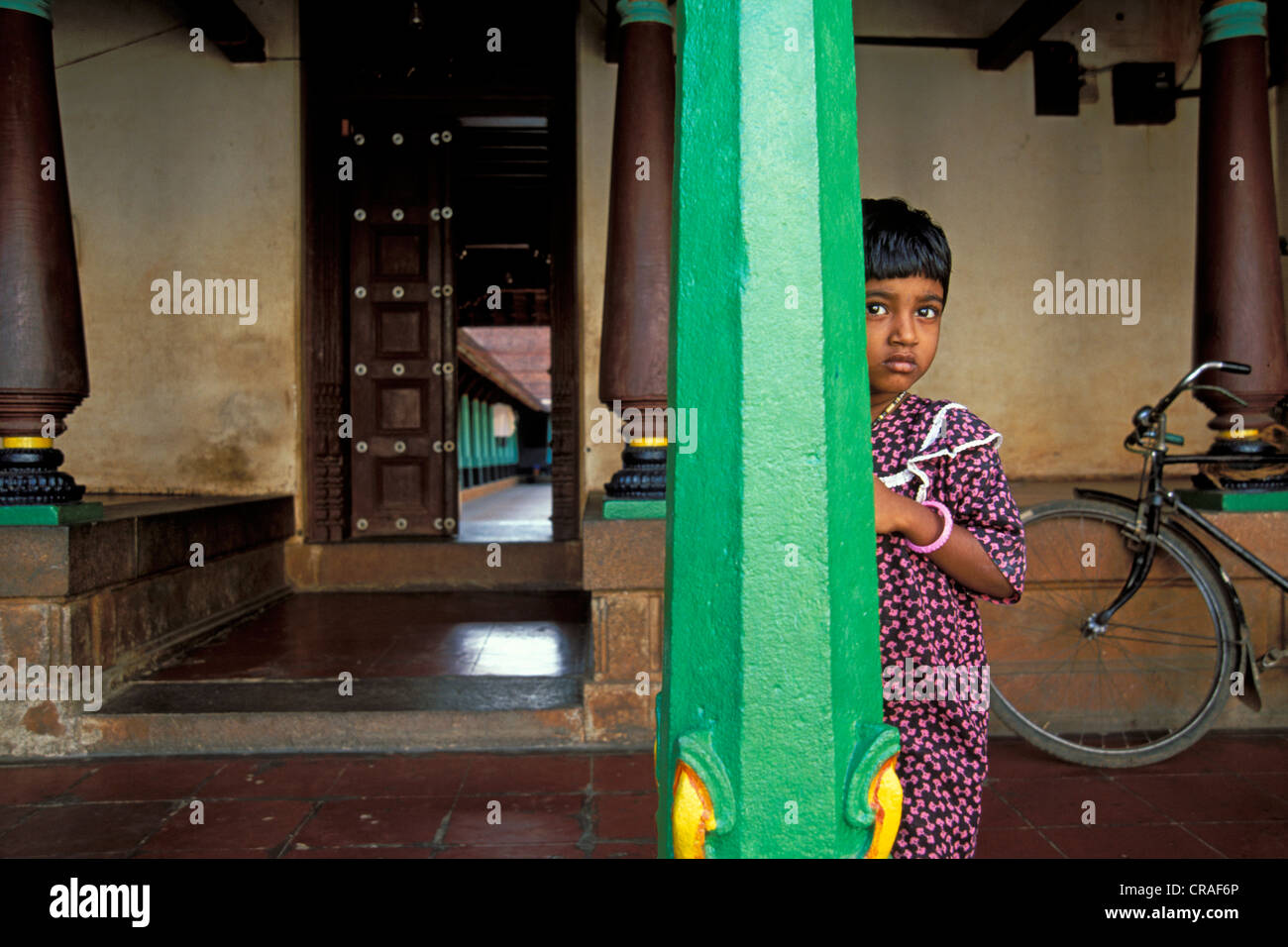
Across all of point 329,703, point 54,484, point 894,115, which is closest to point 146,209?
point 54,484

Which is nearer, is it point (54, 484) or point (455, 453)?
point (54, 484)

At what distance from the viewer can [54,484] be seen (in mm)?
3391

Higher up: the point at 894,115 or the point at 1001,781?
the point at 894,115

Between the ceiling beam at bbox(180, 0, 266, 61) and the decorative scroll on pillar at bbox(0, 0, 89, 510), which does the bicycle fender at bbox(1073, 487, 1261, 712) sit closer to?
the decorative scroll on pillar at bbox(0, 0, 89, 510)

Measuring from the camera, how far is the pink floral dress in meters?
1.17

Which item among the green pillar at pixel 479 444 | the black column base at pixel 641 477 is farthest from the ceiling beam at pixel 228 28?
the green pillar at pixel 479 444

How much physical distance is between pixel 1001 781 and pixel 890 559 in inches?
83.6

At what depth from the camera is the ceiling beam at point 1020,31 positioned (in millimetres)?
5113

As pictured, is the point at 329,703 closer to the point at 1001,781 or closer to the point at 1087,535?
the point at 1001,781

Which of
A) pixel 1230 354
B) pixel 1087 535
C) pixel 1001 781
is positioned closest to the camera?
pixel 1001 781
